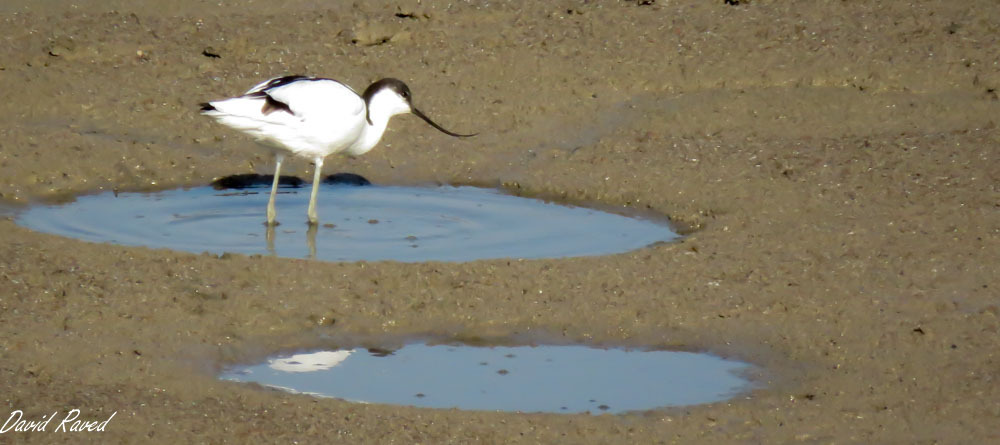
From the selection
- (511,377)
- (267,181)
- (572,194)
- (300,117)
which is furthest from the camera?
(267,181)

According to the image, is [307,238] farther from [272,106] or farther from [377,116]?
[377,116]

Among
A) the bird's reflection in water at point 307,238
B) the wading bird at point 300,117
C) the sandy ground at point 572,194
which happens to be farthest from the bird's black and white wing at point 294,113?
the sandy ground at point 572,194

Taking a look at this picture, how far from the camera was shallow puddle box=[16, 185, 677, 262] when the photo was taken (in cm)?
798

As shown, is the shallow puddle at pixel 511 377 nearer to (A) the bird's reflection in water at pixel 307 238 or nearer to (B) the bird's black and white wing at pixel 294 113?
(A) the bird's reflection in water at pixel 307 238

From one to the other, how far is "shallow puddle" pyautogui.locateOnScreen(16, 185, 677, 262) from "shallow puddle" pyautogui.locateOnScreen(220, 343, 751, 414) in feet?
4.74

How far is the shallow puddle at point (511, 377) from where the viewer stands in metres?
5.85

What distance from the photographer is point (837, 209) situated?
8609 mm

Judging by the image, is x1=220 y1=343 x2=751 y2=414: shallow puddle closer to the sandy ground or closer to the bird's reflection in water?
the sandy ground

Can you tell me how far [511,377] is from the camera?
6.13m

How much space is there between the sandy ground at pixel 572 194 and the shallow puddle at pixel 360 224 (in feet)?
1.03

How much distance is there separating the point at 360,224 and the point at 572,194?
1.46m

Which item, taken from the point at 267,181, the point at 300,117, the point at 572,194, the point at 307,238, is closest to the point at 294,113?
the point at 300,117

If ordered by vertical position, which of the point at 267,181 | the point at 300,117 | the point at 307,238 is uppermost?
the point at 300,117

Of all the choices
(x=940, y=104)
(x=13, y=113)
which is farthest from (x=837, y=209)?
(x=13, y=113)
